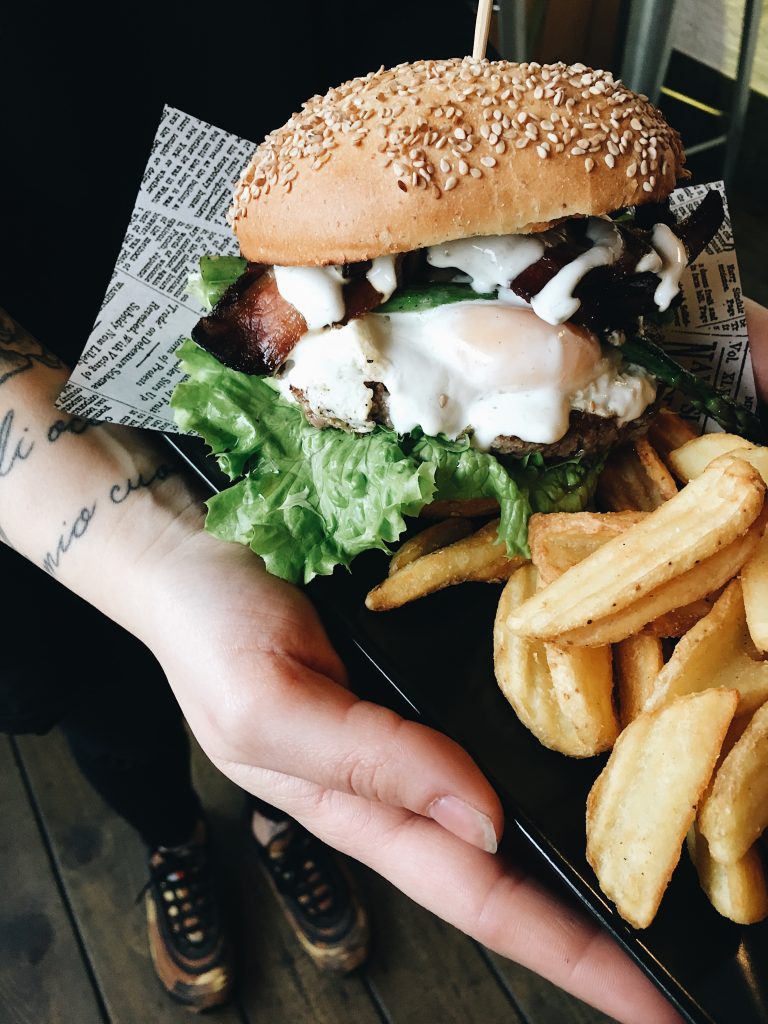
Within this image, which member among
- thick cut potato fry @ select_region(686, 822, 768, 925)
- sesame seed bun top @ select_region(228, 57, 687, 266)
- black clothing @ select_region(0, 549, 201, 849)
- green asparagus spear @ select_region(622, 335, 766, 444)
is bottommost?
black clothing @ select_region(0, 549, 201, 849)

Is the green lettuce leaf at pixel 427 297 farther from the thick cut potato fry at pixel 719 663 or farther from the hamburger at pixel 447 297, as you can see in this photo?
the thick cut potato fry at pixel 719 663

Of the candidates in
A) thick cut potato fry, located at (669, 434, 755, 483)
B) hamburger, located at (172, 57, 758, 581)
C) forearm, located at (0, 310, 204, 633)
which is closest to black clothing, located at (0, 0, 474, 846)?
forearm, located at (0, 310, 204, 633)

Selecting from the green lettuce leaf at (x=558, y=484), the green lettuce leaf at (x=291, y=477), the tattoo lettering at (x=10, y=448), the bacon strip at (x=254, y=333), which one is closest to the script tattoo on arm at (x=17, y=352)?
the tattoo lettering at (x=10, y=448)

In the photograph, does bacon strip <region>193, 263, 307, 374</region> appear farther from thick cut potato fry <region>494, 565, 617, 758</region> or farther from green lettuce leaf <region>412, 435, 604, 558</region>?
thick cut potato fry <region>494, 565, 617, 758</region>

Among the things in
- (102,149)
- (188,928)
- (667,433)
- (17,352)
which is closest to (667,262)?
(667,433)

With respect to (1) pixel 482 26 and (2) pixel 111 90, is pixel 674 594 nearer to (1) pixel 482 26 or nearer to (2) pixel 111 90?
(1) pixel 482 26
